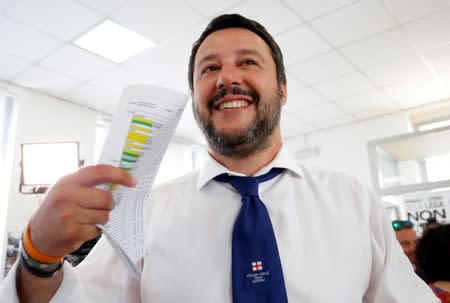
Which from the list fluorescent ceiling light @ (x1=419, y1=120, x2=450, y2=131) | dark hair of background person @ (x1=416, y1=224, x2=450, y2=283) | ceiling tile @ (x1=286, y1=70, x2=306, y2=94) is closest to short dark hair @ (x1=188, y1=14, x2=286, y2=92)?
dark hair of background person @ (x1=416, y1=224, x2=450, y2=283)

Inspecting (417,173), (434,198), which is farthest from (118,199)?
(417,173)

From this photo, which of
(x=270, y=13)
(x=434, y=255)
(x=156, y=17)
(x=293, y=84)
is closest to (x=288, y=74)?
(x=293, y=84)

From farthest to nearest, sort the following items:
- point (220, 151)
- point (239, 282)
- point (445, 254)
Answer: point (445, 254), point (220, 151), point (239, 282)

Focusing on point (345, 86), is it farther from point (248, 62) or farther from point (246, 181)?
point (246, 181)

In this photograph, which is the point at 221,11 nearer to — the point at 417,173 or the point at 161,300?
the point at 161,300

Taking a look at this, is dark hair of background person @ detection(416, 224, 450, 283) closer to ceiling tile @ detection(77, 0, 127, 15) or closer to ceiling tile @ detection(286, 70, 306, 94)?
ceiling tile @ detection(286, 70, 306, 94)

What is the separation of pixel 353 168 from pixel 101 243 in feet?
16.7

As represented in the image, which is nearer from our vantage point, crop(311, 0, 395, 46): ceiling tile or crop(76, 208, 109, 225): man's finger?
crop(76, 208, 109, 225): man's finger

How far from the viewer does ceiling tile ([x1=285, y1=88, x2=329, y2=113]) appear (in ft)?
15.2

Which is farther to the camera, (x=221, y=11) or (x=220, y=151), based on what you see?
(x=221, y=11)

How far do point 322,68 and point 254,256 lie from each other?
3431 mm

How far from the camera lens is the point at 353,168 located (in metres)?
5.63

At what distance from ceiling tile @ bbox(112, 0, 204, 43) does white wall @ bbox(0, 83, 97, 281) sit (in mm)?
1755

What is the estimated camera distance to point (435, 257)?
2057 mm
